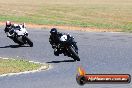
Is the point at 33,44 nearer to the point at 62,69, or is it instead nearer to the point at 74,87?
the point at 62,69

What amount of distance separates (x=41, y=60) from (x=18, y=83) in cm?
716

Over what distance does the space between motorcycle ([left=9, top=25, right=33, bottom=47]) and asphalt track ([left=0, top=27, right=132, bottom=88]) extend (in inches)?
17.0

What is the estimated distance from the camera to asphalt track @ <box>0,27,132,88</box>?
60.7ft

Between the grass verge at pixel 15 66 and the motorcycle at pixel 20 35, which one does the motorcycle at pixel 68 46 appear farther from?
the motorcycle at pixel 20 35

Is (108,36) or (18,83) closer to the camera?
(18,83)

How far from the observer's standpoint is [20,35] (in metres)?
29.9

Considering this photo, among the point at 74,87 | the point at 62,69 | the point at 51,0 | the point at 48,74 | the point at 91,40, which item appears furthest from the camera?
the point at 51,0

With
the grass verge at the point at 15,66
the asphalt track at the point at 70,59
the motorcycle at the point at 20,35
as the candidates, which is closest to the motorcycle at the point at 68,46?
the asphalt track at the point at 70,59

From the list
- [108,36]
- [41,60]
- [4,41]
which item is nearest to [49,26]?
[108,36]

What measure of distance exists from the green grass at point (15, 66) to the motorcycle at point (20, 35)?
523 centimetres

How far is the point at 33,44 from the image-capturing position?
32.5m

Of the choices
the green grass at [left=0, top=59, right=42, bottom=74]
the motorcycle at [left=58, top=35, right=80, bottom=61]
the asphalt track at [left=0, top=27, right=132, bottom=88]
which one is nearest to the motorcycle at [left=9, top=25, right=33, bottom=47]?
the asphalt track at [left=0, top=27, right=132, bottom=88]

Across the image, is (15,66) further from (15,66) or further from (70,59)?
(70,59)

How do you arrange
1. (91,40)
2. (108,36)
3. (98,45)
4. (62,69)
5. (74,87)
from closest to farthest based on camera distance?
(74,87) < (62,69) < (98,45) < (91,40) < (108,36)
